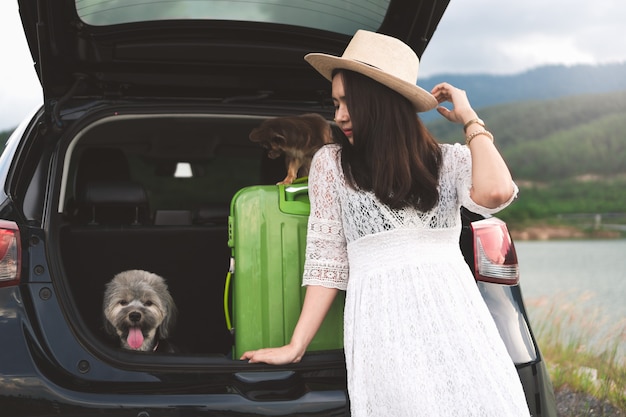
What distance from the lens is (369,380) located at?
1.88 metres

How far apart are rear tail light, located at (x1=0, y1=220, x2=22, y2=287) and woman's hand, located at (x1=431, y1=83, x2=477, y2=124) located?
1293 mm

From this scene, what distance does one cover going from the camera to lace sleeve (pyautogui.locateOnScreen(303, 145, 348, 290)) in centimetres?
201

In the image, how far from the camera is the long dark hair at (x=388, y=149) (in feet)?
6.33

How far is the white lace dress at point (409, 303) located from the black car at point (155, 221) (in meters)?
0.21

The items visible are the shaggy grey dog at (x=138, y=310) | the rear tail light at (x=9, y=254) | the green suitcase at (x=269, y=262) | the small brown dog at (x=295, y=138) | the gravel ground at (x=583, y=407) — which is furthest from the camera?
the gravel ground at (x=583, y=407)

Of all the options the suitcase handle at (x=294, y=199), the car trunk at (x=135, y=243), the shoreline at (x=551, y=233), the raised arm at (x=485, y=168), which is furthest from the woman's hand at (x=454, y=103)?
the shoreline at (x=551, y=233)

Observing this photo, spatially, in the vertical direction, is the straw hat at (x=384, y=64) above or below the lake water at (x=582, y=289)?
above

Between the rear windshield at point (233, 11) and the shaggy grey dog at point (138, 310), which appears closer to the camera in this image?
the rear windshield at point (233, 11)

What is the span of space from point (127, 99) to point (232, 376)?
1.35m

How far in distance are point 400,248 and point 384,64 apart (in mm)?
516

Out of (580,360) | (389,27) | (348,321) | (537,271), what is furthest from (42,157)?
(537,271)

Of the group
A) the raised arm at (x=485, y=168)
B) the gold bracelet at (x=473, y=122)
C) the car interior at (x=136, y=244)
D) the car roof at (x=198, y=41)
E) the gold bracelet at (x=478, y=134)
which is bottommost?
the car interior at (x=136, y=244)

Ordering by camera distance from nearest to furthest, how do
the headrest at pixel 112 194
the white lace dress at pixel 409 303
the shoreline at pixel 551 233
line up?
the white lace dress at pixel 409 303 → the headrest at pixel 112 194 → the shoreline at pixel 551 233

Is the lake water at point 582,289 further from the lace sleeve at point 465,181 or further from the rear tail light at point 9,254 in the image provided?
the rear tail light at point 9,254
